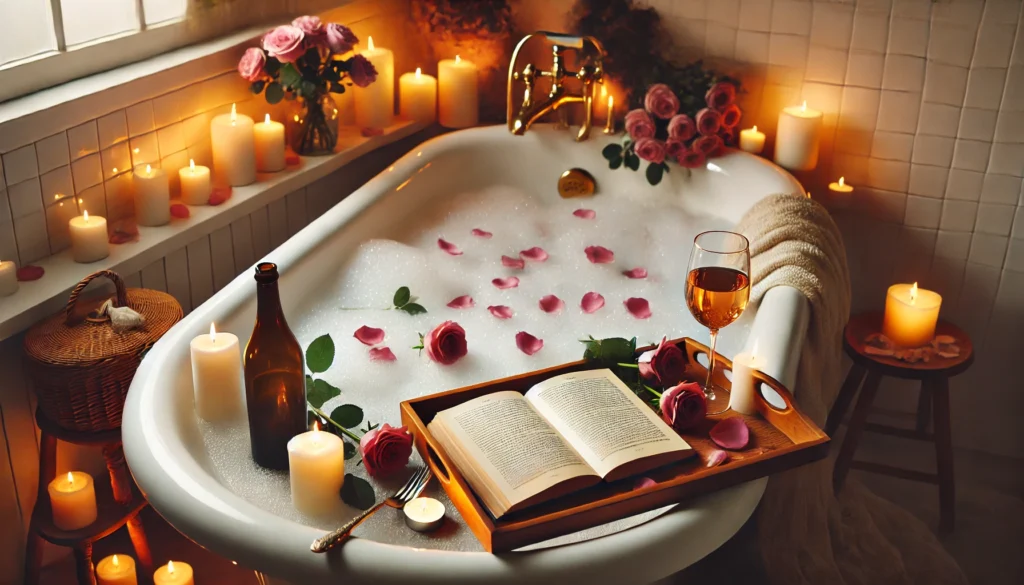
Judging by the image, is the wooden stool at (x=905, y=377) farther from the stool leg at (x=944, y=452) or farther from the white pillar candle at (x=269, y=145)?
the white pillar candle at (x=269, y=145)

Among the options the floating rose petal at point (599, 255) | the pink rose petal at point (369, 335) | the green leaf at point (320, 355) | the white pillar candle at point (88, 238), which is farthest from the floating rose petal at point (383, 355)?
the floating rose petal at point (599, 255)

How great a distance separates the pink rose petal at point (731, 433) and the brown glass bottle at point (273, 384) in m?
0.61

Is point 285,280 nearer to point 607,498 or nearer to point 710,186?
point 607,498

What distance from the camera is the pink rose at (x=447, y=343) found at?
68.7 inches

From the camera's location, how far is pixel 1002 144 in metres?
2.43

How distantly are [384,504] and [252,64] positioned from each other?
1.37 meters

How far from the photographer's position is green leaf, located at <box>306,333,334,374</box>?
1.61 m

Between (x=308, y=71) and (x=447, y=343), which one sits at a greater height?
(x=308, y=71)

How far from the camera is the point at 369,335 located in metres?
1.89

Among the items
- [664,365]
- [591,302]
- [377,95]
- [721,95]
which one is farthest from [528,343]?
[377,95]

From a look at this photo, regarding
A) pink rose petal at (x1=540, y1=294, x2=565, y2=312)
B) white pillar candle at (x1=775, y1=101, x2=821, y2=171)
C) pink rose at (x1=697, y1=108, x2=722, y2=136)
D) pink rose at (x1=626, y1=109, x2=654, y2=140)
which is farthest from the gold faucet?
pink rose petal at (x1=540, y1=294, x2=565, y2=312)

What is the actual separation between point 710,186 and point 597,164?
1.13ft

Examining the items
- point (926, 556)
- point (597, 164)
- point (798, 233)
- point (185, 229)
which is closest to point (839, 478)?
point (926, 556)

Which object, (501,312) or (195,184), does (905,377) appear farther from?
(195,184)
